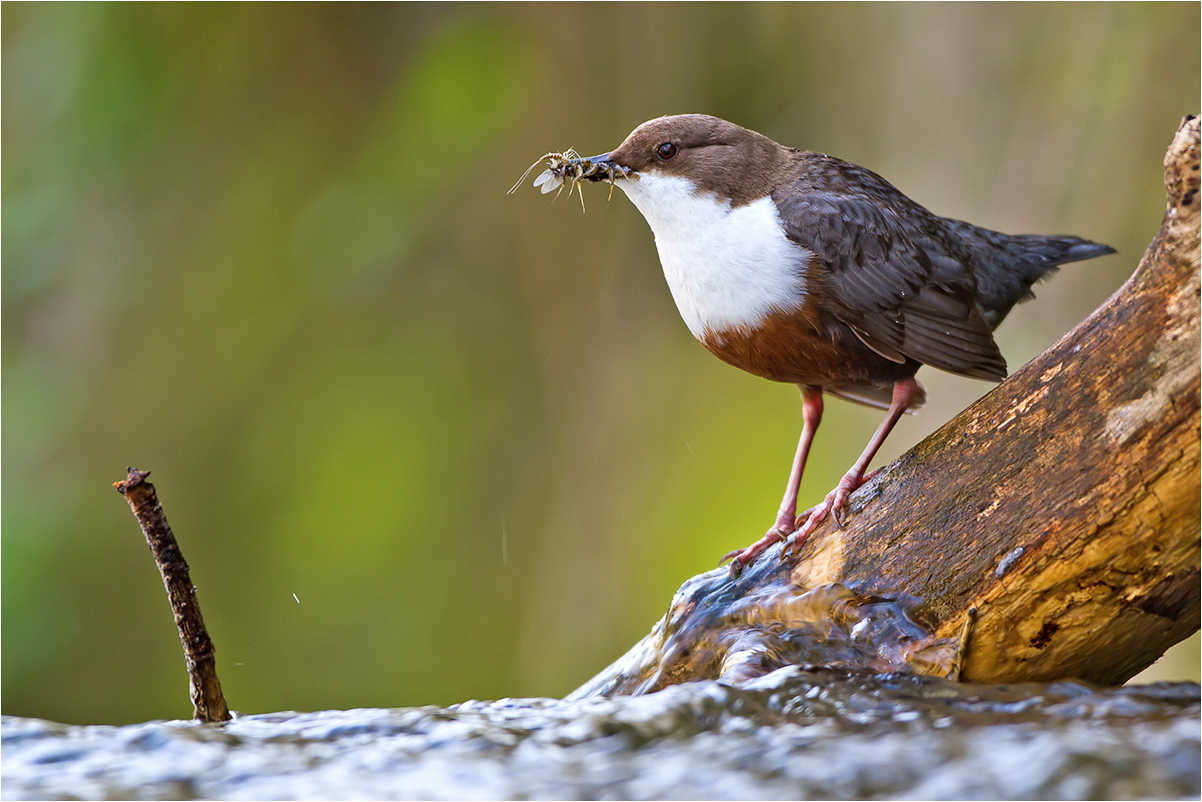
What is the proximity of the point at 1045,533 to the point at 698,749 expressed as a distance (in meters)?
0.65

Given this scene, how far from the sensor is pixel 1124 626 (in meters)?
1.54

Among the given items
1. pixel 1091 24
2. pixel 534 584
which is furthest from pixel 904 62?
pixel 534 584

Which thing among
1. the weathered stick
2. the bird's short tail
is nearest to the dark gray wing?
the bird's short tail

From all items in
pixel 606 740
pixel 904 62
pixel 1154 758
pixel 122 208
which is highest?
pixel 122 208

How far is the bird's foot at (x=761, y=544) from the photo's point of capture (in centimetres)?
191

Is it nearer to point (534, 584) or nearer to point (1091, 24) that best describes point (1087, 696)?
point (1091, 24)

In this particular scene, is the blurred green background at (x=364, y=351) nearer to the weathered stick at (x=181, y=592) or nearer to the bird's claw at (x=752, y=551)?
the bird's claw at (x=752, y=551)

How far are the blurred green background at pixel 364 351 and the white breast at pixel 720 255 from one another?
2861mm

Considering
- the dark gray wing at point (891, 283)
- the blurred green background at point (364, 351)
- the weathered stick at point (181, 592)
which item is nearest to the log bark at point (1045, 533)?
the dark gray wing at point (891, 283)

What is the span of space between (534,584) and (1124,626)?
14.2 feet

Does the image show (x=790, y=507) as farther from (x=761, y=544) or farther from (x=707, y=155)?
(x=707, y=155)

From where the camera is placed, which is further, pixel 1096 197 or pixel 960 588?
pixel 1096 197

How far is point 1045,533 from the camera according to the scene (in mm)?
1551

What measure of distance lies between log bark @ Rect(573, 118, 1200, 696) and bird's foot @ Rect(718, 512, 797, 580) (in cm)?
12
